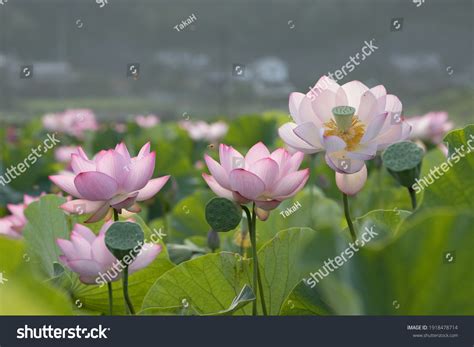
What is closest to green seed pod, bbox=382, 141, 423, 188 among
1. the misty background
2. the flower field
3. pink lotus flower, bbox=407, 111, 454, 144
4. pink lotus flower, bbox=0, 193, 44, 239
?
the flower field

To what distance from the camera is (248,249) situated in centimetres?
71

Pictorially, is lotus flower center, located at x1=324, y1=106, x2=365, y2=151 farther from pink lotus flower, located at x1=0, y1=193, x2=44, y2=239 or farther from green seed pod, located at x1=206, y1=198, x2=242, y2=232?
pink lotus flower, located at x1=0, y1=193, x2=44, y2=239

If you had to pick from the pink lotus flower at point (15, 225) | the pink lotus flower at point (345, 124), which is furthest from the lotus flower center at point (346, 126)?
the pink lotus flower at point (15, 225)

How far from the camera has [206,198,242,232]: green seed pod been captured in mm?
477

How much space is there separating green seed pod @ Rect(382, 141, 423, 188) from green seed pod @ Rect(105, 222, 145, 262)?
0.16 m

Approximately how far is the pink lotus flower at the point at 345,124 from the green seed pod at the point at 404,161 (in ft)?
0.09

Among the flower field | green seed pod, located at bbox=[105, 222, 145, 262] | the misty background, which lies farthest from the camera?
the misty background

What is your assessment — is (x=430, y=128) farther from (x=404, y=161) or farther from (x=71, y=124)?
(x=71, y=124)

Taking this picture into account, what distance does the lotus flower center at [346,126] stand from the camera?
0.49 metres

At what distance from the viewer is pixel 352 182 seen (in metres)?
0.51

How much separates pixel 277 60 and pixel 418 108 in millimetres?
1745

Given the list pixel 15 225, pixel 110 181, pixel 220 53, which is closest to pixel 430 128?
pixel 15 225

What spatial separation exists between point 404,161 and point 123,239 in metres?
0.18

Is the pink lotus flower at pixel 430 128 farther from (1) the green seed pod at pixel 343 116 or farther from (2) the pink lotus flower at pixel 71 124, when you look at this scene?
(2) the pink lotus flower at pixel 71 124
